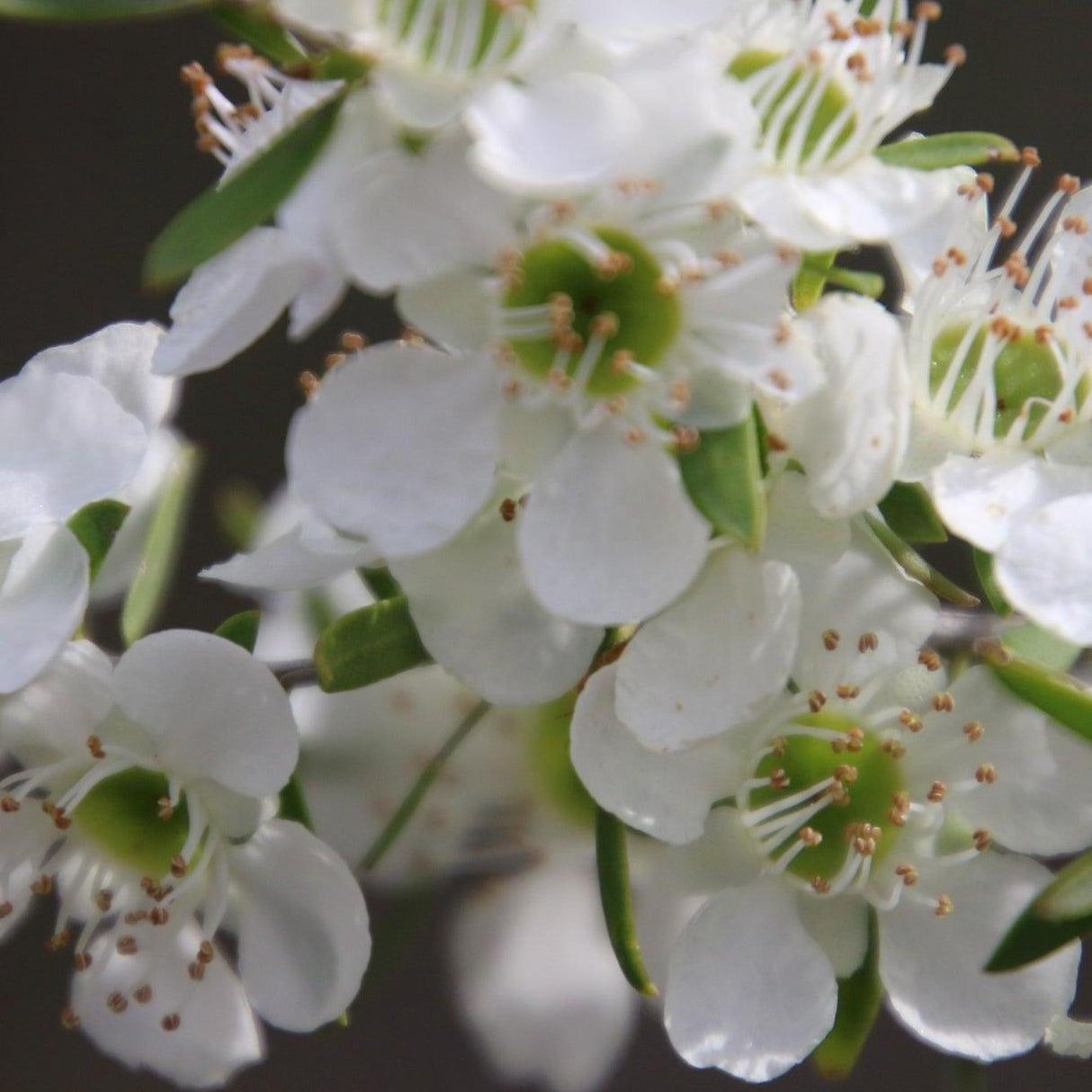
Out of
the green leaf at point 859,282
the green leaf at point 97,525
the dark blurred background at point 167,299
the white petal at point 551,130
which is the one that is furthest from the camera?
the dark blurred background at point 167,299

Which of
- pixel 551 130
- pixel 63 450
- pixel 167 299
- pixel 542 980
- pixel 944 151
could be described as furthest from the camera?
pixel 167 299

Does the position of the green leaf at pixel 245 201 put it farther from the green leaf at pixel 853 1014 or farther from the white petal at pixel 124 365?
the green leaf at pixel 853 1014

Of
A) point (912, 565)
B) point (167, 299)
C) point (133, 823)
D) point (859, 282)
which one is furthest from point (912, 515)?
point (167, 299)

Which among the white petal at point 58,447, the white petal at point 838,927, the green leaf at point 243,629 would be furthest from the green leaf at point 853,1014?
the white petal at point 58,447

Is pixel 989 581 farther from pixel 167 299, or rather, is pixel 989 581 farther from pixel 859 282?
pixel 167 299

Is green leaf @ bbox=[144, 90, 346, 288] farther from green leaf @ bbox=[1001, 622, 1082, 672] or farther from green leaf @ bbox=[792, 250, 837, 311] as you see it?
green leaf @ bbox=[1001, 622, 1082, 672]

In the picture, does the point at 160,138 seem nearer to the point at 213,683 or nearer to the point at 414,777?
the point at 414,777

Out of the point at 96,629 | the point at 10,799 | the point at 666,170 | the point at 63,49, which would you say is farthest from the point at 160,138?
the point at 666,170
